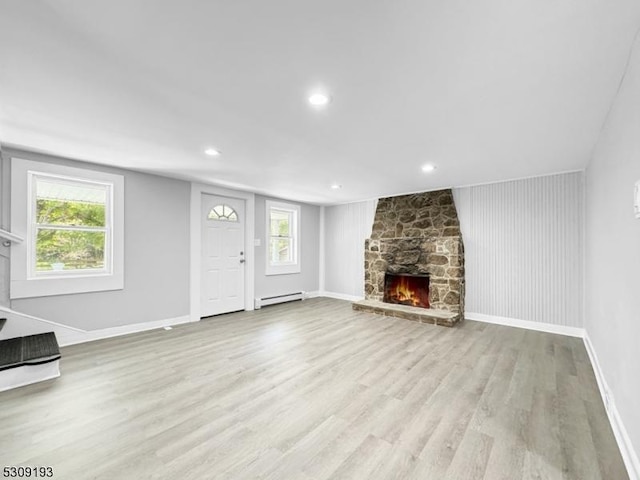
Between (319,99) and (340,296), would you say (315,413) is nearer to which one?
(319,99)

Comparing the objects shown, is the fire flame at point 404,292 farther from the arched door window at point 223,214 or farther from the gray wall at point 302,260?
the arched door window at point 223,214

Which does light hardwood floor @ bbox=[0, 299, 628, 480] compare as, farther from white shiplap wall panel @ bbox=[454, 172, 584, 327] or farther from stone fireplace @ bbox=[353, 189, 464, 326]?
stone fireplace @ bbox=[353, 189, 464, 326]

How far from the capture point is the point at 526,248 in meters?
4.29

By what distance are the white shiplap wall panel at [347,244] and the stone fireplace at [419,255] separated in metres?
0.37

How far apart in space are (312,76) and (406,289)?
4601mm

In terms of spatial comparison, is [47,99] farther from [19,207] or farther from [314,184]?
[314,184]

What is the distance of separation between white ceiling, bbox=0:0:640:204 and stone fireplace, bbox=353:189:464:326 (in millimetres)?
1906

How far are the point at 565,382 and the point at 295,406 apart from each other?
249 cm

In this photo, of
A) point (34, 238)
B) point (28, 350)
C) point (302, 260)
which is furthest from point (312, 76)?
point (302, 260)

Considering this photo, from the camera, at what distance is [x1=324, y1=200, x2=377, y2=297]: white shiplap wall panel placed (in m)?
6.32

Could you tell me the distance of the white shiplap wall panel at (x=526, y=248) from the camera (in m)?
3.93

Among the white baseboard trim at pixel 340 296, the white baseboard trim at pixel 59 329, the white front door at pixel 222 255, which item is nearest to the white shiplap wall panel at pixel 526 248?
the white baseboard trim at pixel 340 296

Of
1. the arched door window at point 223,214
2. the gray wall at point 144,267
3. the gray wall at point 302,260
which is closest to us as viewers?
the gray wall at point 144,267

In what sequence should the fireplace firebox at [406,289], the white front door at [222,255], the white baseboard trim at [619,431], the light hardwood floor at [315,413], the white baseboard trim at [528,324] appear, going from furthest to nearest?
the fireplace firebox at [406,289], the white front door at [222,255], the white baseboard trim at [528,324], the light hardwood floor at [315,413], the white baseboard trim at [619,431]
